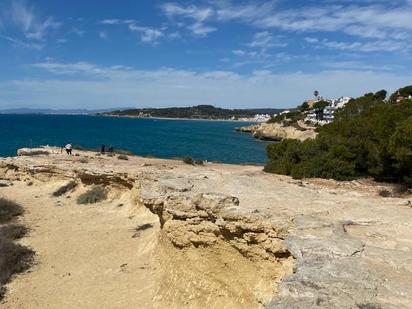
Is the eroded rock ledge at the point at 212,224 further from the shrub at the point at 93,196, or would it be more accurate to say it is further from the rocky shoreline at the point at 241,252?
the shrub at the point at 93,196

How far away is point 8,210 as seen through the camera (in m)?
19.7

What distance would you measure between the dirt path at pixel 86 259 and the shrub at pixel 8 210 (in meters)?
0.50

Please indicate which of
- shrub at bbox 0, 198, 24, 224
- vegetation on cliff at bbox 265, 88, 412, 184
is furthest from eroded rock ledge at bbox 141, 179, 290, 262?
vegetation on cliff at bbox 265, 88, 412, 184

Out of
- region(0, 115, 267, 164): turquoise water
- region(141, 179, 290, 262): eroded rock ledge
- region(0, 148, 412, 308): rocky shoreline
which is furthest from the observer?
region(0, 115, 267, 164): turquoise water

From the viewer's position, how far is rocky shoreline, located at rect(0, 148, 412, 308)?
22.5 ft

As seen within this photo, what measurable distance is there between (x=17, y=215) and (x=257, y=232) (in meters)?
14.0

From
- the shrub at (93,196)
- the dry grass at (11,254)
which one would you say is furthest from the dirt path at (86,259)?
the shrub at (93,196)

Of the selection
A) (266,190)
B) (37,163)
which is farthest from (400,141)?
(37,163)

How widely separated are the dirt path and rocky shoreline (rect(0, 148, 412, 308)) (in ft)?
0.16

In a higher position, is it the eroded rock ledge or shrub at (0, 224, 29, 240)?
the eroded rock ledge

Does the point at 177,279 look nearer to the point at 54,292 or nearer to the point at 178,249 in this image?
the point at 178,249

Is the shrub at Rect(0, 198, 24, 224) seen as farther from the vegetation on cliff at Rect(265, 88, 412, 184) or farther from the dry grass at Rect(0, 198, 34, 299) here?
the vegetation on cliff at Rect(265, 88, 412, 184)

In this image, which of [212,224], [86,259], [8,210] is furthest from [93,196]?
[212,224]

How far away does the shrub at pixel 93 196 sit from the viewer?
21578 millimetres
